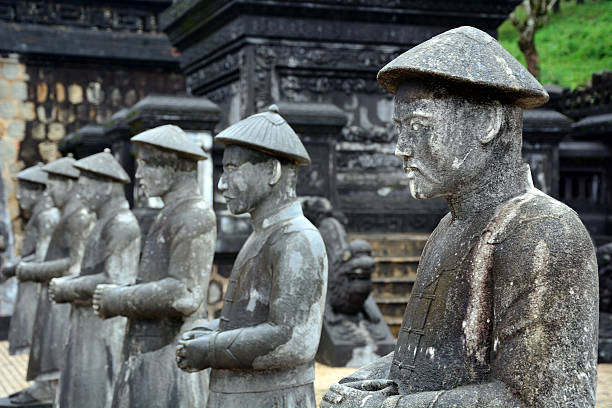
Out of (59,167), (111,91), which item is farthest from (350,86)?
(111,91)

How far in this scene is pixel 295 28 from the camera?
11.0 m

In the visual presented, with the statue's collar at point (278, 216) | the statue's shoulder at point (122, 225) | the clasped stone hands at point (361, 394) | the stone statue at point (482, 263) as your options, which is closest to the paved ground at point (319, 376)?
the statue's shoulder at point (122, 225)

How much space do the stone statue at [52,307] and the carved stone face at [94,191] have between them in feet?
3.94

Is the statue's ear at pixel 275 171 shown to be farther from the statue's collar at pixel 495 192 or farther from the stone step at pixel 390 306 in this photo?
the stone step at pixel 390 306

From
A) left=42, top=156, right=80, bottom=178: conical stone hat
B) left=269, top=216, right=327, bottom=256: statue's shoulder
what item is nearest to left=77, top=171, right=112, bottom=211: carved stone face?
left=42, top=156, right=80, bottom=178: conical stone hat

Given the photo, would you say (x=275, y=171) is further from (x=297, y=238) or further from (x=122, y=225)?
(x=122, y=225)

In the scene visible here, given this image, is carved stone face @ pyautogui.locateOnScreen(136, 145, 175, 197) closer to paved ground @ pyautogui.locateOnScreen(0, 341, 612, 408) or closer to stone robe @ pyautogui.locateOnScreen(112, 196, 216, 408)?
stone robe @ pyautogui.locateOnScreen(112, 196, 216, 408)

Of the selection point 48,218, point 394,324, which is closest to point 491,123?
point 394,324

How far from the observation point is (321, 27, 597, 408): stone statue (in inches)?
93.0

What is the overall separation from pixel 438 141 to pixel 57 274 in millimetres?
6058

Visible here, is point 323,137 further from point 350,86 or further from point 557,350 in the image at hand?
point 557,350

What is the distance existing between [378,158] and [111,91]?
8.01m

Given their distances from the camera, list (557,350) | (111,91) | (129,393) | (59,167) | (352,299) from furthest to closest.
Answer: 1. (111,91)
2. (59,167)
3. (352,299)
4. (129,393)
5. (557,350)

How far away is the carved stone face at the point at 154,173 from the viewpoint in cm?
545
